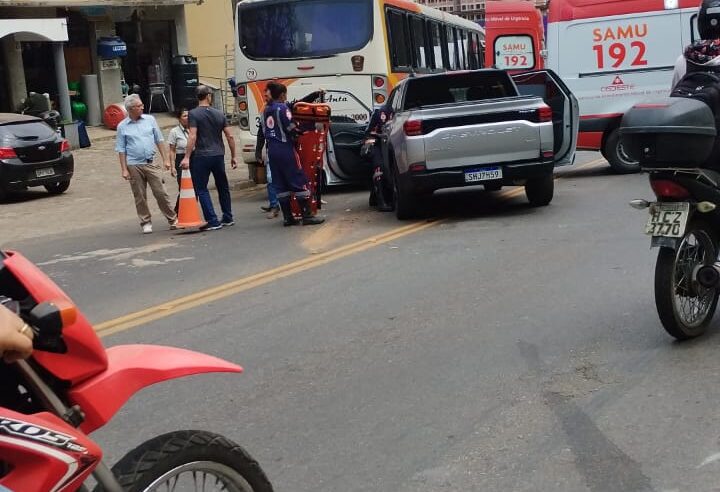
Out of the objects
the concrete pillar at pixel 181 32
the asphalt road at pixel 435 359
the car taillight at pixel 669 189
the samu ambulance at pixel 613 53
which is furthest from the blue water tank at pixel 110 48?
the car taillight at pixel 669 189

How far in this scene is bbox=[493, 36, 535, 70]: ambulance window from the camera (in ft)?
85.7

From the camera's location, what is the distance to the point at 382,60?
16797mm

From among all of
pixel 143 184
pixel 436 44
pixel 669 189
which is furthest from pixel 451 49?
pixel 669 189

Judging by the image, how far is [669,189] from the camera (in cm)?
570

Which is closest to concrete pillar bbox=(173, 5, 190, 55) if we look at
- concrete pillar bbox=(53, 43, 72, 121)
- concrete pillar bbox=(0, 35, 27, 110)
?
concrete pillar bbox=(53, 43, 72, 121)

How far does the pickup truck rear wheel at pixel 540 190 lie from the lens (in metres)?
12.1

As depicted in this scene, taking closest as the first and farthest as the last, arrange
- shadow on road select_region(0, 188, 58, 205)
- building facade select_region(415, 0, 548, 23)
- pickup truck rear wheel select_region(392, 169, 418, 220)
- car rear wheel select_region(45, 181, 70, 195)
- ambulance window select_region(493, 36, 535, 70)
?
pickup truck rear wheel select_region(392, 169, 418, 220) → shadow on road select_region(0, 188, 58, 205) → car rear wheel select_region(45, 181, 70, 195) → ambulance window select_region(493, 36, 535, 70) → building facade select_region(415, 0, 548, 23)

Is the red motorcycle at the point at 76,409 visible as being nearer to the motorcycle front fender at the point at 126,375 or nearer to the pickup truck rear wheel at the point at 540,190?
the motorcycle front fender at the point at 126,375

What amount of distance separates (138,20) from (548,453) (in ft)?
97.9

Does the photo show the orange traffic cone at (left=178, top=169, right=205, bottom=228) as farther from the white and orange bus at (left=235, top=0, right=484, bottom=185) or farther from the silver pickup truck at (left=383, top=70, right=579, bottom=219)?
the white and orange bus at (left=235, top=0, right=484, bottom=185)

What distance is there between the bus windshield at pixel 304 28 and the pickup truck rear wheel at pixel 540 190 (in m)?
5.73

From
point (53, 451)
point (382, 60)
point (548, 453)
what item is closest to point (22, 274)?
point (53, 451)

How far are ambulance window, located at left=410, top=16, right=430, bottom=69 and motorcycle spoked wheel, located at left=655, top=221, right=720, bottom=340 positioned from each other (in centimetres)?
1361

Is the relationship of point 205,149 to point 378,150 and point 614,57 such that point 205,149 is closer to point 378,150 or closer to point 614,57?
point 378,150
